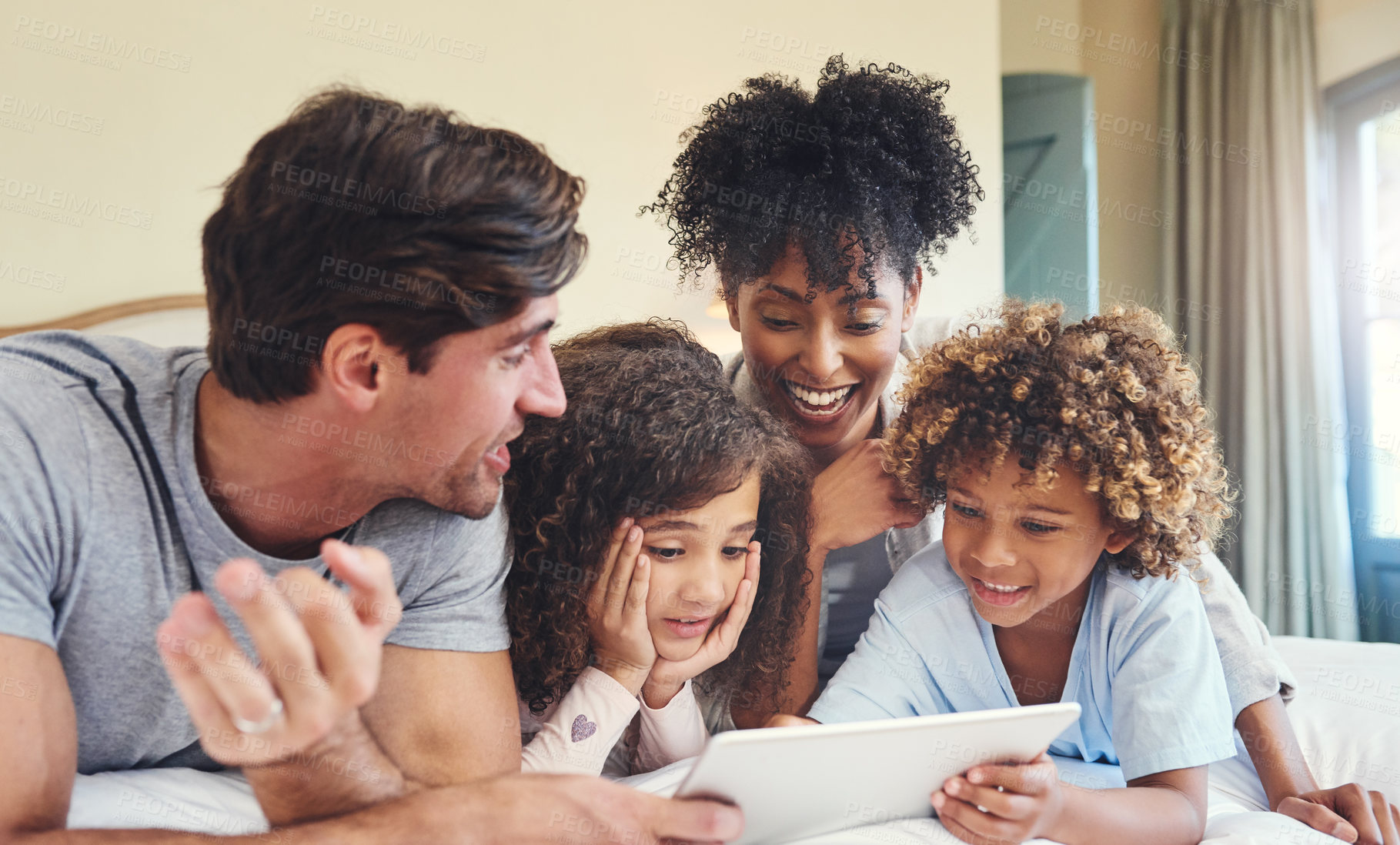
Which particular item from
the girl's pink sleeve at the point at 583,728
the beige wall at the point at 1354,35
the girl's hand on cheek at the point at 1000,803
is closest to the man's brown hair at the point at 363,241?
the girl's pink sleeve at the point at 583,728

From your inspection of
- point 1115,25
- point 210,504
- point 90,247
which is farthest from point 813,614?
point 1115,25

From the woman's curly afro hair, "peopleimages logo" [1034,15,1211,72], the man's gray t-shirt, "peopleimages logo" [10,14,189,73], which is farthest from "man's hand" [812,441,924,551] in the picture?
"peopleimages logo" [1034,15,1211,72]

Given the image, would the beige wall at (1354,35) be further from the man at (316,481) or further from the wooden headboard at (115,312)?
the wooden headboard at (115,312)

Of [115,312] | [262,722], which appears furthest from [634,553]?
[115,312]

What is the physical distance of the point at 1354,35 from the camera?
220 centimetres

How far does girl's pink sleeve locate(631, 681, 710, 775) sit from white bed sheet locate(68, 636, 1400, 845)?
0.05 meters

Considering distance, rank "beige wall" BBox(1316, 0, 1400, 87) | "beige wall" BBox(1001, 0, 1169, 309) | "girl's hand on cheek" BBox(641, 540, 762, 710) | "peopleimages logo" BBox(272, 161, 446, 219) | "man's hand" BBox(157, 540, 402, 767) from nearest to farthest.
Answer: "man's hand" BBox(157, 540, 402, 767)
"peopleimages logo" BBox(272, 161, 446, 219)
"girl's hand on cheek" BBox(641, 540, 762, 710)
"beige wall" BBox(1001, 0, 1169, 309)
"beige wall" BBox(1316, 0, 1400, 87)

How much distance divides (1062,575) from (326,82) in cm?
109

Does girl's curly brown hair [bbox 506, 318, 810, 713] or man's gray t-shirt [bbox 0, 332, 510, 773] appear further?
girl's curly brown hair [bbox 506, 318, 810, 713]

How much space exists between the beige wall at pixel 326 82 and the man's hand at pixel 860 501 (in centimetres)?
23

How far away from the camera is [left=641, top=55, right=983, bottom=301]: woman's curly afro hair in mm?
1192

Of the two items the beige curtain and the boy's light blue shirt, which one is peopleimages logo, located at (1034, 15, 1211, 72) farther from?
the boy's light blue shirt

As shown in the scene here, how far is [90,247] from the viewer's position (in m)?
1.12

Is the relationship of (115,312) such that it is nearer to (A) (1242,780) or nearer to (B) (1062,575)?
(B) (1062,575)
